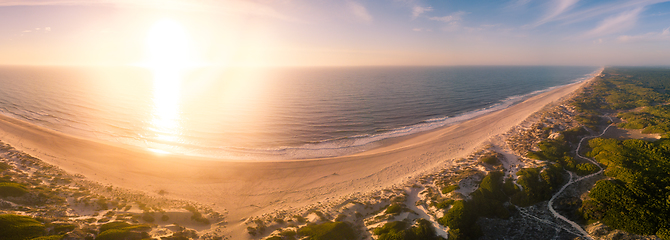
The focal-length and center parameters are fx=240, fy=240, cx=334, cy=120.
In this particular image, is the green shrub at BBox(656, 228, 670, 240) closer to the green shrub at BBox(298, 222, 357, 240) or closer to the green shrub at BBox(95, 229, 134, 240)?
the green shrub at BBox(298, 222, 357, 240)

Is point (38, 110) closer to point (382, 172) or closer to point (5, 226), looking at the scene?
point (5, 226)

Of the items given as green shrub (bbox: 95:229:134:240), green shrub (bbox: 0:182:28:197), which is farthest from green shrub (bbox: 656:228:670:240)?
green shrub (bbox: 0:182:28:197)

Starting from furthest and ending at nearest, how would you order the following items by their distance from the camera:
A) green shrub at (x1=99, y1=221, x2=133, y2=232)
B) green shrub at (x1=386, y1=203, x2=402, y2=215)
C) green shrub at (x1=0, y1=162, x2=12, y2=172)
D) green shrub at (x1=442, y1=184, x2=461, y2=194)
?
green shrub at (x1=0, y1=162, x2=12, y2=172), green shrub at (x1=442, y1=184, x2=461, y2=194), green shrub at (x1=386, y1=203, x2=402, y2=215), green shrub at (x1=99, y1=221, x2=133, y2=232)

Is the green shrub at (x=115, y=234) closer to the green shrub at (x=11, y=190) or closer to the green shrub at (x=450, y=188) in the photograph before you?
the green shrub at (x=11, y=190)

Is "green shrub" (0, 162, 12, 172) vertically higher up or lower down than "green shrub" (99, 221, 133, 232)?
higher up

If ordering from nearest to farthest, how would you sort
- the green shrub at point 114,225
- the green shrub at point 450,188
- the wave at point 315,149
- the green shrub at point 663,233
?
1. the green shrub at point 663,233
2. the green shrub at point 114,225
3. the green shrub at point 450,188
4. the wave at point 315,149

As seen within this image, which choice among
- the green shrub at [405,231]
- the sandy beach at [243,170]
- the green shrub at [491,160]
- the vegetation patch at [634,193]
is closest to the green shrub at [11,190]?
the sandy beach at [243,170]
